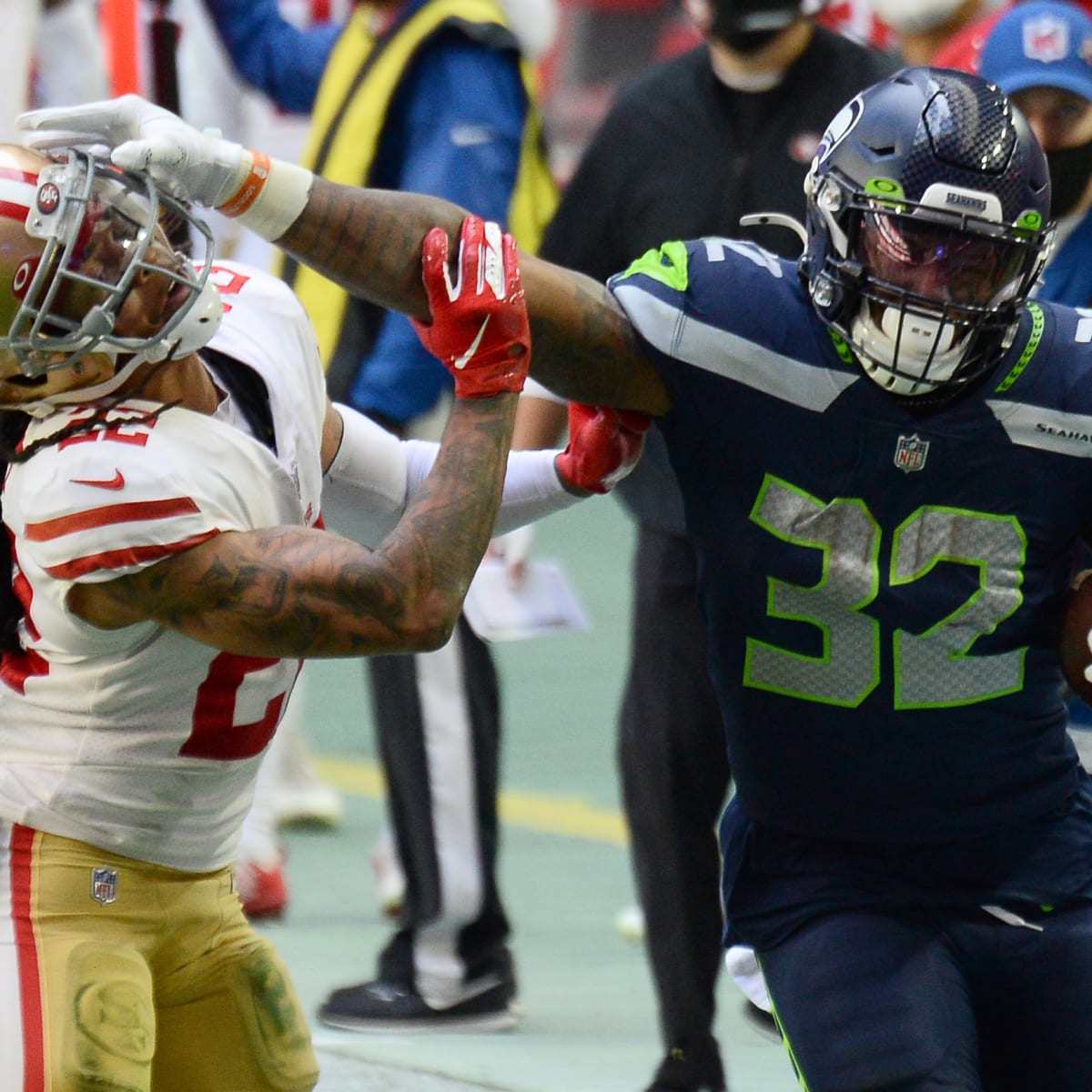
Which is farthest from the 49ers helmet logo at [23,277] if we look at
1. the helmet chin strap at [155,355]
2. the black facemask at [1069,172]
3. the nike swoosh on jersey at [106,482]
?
the black facemask at [1069,172]

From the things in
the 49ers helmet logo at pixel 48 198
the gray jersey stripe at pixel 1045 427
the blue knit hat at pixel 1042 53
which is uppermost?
the blue knit hat at pixel 1042 53

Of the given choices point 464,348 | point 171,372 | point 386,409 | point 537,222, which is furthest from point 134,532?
point 537,222

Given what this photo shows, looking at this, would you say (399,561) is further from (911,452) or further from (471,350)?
(911,452)

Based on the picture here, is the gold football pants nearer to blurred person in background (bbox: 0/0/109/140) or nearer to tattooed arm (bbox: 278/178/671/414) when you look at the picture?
tattooed arm (bbox: 278/178/671/414)

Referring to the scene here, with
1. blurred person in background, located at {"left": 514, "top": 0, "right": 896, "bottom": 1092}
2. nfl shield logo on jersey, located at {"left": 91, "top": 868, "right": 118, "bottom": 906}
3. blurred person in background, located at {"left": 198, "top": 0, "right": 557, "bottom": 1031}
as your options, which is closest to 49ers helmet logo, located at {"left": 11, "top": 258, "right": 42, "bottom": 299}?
nfl shield logo on jersey, located at {"left": 91, "top": 868, "right": 118, "bottom": 906}

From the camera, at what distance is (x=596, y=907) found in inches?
211

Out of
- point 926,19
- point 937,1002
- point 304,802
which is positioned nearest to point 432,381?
point 926,19

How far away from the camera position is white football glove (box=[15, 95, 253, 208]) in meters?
2.64

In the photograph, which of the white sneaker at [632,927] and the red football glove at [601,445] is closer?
the red football glove at [601,445]

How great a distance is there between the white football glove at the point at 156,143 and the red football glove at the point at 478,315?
0.25m

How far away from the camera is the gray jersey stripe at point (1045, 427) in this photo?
2.90 meters

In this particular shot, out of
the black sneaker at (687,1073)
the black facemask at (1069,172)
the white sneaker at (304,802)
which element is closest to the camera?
the black sneaker at (687,1073)

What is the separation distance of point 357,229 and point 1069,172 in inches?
66.9

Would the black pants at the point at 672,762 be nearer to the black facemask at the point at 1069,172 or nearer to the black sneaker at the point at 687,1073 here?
the black sneaker at the point at 687,1073
